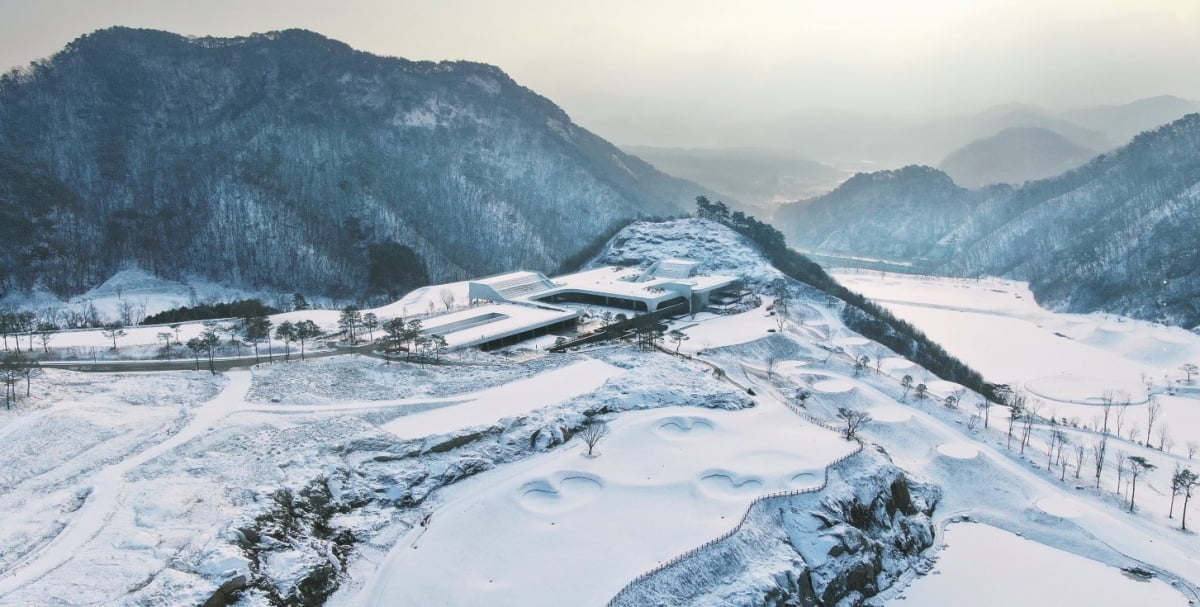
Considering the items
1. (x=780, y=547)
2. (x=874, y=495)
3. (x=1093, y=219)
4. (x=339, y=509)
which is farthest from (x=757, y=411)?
(x=1093, y=219)

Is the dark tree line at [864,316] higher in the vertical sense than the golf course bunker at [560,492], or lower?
higher

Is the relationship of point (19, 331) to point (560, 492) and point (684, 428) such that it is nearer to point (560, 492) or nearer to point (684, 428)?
point (560, 492)

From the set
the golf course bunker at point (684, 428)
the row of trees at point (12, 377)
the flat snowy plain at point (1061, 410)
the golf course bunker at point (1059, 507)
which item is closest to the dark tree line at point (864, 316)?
the flat snowy plain at point (1061, 410)

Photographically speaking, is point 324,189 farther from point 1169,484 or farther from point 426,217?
point 1169,484

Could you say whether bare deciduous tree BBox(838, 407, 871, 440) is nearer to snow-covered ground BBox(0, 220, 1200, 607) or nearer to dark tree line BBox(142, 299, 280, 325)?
snow-covered ground BBox(0, 220, 1200, 607)

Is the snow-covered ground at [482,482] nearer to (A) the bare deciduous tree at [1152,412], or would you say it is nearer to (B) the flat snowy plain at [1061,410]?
(B) the flat snowy plain at [1061,410]

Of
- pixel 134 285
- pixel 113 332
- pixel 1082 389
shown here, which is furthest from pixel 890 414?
pixel 134 285

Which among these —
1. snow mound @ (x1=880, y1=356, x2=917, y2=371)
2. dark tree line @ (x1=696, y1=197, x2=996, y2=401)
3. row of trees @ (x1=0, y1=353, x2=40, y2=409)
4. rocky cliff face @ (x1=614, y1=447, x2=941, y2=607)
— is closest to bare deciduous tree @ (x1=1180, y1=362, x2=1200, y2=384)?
dark tree line @ (x1=696, y1=197, x2=996, y2=401)
